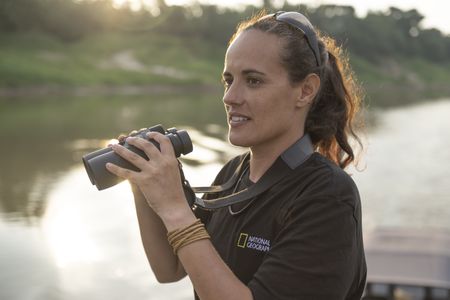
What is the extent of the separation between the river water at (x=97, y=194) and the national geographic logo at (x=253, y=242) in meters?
1.66

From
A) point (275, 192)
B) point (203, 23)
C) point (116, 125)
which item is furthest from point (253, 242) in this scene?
point (203, 23)

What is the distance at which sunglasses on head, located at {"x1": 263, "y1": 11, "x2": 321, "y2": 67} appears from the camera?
2246mm

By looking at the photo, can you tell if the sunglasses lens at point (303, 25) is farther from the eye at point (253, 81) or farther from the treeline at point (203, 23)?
the treeline at point (203, 23)

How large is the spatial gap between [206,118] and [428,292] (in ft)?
106

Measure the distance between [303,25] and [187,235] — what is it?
0.90 metres

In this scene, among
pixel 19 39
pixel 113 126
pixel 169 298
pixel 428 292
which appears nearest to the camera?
pixel 428 292

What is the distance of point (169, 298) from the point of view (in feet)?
37.0

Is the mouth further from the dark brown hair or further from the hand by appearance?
the hand

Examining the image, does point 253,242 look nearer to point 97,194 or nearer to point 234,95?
point 234,95

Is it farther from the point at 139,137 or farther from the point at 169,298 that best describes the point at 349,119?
the point at 169,298

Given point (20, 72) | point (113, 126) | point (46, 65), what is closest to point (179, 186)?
point (113, 126)

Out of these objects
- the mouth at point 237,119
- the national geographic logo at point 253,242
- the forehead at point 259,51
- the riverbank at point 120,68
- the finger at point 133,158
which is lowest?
the riverbank at point 120,68

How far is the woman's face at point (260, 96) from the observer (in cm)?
219

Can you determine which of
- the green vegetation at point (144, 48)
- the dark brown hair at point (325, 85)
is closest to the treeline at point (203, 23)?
the green vegetation at point (144, 48)
